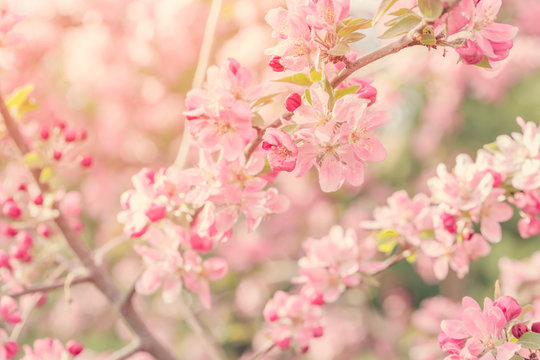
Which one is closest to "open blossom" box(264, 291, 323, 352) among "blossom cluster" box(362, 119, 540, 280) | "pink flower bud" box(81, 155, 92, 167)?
"blossom cluster" box(362, 119, 540, 280)

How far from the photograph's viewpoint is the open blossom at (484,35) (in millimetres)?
1117

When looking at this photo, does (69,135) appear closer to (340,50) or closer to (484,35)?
(340,50)

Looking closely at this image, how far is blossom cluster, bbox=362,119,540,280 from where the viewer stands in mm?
1488

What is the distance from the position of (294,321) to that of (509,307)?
687mm

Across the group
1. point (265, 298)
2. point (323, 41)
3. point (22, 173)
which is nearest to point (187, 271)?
point (323, 41)

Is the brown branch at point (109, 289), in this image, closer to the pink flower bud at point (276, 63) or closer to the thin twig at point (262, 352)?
the thin twig at point (262, 352)

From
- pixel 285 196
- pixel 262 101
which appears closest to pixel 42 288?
pixel 285 196

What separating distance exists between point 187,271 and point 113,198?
2775mm

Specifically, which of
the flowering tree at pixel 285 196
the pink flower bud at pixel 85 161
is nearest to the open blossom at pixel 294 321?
the flowering tree at pixel 285 196

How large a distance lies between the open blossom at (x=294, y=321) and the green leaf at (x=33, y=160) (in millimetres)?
783

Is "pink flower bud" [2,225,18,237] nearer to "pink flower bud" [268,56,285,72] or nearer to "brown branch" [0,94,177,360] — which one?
"brown branch" [0,94,177,360]

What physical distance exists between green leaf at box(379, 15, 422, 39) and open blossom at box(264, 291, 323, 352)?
88 centimetres

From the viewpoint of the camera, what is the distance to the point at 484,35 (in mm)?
1130

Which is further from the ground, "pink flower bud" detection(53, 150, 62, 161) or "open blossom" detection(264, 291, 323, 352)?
"pink flower bud" detection(53, 150, 62, 161)
